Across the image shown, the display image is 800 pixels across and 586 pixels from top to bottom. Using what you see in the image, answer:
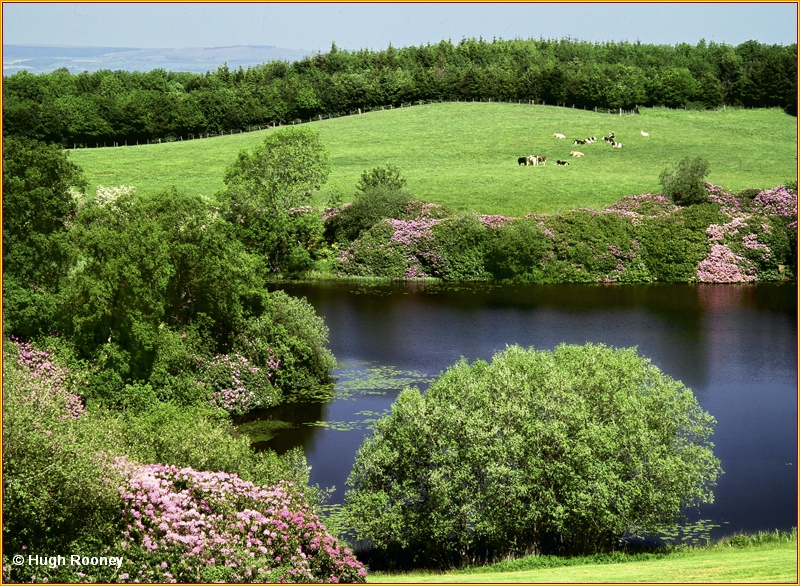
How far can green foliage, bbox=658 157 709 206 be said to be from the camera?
267ft

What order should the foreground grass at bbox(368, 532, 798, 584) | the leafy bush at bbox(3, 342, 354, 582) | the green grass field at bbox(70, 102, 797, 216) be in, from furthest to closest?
the green grass field at bbox(70, 102, 797, 216) < the foreground grass at bbox(368, 532, 798, 584) < the leafy bush at bbox(3, 342, 354, 582)

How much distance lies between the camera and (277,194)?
74.6 m

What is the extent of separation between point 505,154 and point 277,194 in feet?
132

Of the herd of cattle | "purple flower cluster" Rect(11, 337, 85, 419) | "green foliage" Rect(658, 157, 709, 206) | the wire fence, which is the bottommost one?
"purple flower cluster" Rect(11, 337, 85, 419)

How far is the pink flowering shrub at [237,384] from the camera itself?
1686 inches

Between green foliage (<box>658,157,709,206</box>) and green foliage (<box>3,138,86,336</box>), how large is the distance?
5322 centimetres

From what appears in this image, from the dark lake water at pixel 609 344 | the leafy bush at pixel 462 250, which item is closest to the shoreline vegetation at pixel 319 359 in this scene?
the leafy bush at pixel 462 250

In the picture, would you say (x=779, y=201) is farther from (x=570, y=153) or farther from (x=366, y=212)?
(x=366, y=212)

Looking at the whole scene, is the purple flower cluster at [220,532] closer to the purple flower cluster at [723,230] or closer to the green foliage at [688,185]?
the purple flower cluster at [723,230]

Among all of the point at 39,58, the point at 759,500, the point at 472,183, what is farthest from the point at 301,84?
the point at 759,500

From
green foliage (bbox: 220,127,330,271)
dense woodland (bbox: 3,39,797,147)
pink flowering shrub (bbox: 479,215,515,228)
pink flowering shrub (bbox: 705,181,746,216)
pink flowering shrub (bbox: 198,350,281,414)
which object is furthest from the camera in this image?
dense woodland (bbox: 3,39,797,147)

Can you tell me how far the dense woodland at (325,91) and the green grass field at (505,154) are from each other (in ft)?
18.8

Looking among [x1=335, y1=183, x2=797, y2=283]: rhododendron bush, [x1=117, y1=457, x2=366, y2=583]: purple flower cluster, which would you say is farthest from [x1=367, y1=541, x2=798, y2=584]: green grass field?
[x1=335, y1=183, x2=797, y2=283]: rhododendron bush

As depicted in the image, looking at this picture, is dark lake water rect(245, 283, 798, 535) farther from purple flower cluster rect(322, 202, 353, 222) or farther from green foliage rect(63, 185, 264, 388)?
purple flower cluster rect(322, 202, 353, 222)
